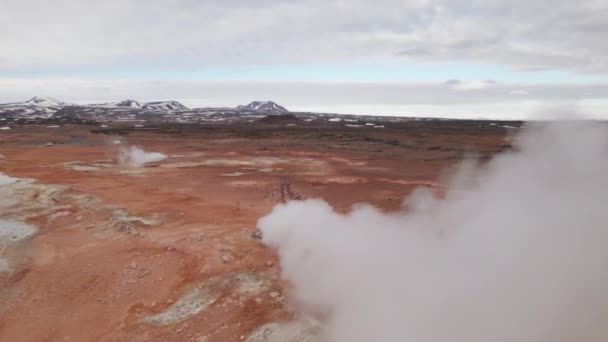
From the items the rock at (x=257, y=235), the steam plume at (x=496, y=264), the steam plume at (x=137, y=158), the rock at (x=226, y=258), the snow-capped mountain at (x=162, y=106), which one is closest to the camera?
the steam plume at (x=496, y=264)

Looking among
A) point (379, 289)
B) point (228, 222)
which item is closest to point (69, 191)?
point (228, 222)

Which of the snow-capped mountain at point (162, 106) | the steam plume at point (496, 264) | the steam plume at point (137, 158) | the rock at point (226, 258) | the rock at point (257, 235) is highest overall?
the snow-capped mountain at point (162, 106)

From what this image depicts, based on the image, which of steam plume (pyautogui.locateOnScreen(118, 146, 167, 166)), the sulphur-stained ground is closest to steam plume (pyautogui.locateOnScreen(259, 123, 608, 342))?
the sulphur-stained ground

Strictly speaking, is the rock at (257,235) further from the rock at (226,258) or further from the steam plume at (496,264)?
the steam plume at (496,264)

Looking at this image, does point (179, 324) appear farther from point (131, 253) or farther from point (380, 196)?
point (380, 196)

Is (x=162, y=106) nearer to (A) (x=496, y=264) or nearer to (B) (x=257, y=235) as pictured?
(B) (x=257, y=235)

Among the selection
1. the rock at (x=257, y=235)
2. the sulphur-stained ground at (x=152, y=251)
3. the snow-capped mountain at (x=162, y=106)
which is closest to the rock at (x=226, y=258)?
the sulphur-stained ground at (x=152, y=251)

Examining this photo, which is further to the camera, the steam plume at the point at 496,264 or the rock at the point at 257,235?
the rock at the point at 257,235

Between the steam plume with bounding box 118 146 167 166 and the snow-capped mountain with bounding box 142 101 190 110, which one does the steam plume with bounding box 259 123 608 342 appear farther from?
the snow-capped mountain with bounding box 142 101 190 110

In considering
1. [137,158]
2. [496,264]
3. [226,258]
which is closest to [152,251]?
[226,258]
